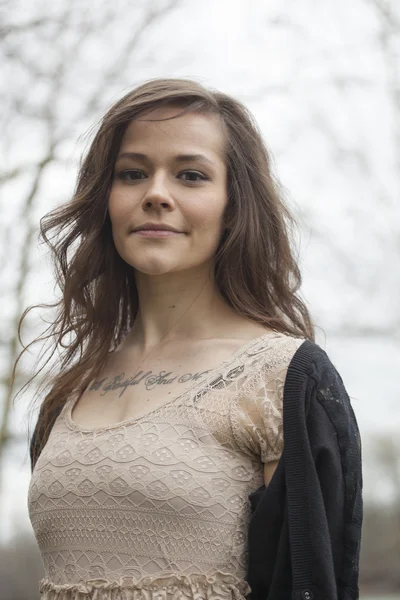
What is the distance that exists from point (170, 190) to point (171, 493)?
77 centimetres

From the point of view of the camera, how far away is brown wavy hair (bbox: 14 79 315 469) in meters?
2.49

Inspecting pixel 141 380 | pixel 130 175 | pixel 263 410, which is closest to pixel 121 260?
pixel 130 175

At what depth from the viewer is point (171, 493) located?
209cm

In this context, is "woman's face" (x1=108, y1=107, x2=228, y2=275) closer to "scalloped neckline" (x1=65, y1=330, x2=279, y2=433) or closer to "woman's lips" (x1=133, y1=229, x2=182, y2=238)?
"woman's lips" (x1=133, y1=229, x2=182, y2=238)

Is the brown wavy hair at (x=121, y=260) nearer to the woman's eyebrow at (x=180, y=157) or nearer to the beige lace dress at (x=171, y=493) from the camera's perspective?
the woman's eyebrow at (x=180, y=157)

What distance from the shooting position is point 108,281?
8.93ft

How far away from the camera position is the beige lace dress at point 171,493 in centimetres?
210

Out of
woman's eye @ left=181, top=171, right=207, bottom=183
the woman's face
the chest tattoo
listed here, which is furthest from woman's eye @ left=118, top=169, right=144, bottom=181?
the chest tattoo

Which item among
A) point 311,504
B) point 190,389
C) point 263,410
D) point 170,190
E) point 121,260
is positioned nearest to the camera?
point 311,504

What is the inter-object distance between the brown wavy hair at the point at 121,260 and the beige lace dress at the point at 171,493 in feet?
1.00

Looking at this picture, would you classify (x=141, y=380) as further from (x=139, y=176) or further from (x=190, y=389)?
(x=139, y=176)

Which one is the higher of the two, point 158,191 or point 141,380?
point 158,191

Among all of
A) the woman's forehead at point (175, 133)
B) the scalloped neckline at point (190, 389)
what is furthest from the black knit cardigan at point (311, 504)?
the woman's forehead at point (175, 133)

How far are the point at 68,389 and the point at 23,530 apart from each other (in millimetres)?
8979
